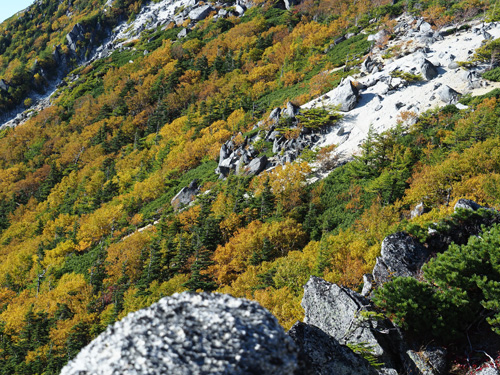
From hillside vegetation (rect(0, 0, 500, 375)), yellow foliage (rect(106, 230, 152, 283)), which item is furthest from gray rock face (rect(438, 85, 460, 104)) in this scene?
yellow foliage (rect(106, 230, 152, 283))

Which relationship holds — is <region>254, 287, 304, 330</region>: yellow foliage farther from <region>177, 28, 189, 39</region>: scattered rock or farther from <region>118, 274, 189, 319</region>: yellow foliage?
<region>177, 28, 189, 39</region>: scattered rock

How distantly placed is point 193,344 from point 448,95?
198 feet

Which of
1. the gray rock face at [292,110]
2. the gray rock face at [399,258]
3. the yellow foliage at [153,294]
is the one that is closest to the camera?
the gray rock face at [399,258]

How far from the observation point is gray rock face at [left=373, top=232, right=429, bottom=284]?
17.3 m

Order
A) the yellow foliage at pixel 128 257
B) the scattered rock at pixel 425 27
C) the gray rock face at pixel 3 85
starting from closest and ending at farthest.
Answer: the yellow foliage at pixel 128 257, the scattered rock at pixel 425 27, the gray rock face at pixel 3 85

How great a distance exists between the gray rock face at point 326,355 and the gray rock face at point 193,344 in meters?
3.77

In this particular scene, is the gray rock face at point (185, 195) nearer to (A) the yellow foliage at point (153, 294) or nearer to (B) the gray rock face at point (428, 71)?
(A) the yellow foliage at point (153, 294)

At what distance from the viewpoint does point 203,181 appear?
71.4 m

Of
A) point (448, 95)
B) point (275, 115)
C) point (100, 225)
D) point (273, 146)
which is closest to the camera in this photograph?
point (448, 95)

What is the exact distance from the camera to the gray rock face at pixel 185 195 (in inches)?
2702

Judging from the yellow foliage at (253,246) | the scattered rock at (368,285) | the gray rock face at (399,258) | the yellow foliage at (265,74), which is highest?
the gray rock face at (399,258)

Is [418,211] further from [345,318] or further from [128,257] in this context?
[128,257]

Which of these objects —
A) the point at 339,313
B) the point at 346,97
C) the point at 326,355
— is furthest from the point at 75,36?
the point at 326,355

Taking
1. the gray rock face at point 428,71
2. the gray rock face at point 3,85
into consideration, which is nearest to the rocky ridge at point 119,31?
the gray rock face at point 3,85
